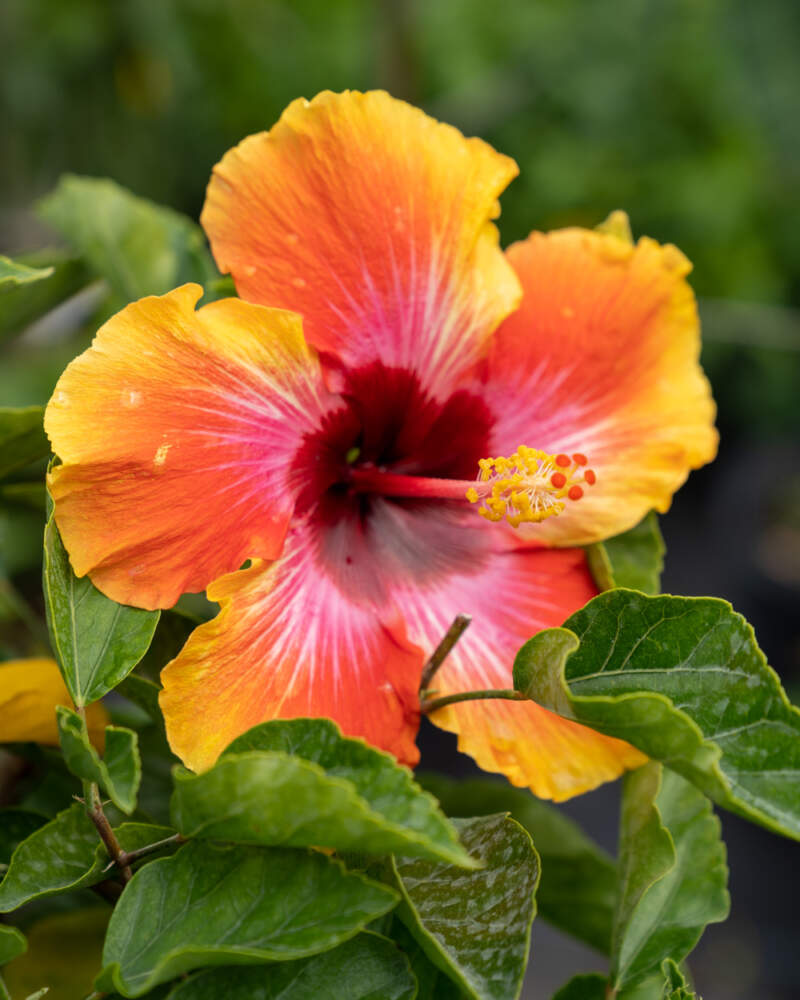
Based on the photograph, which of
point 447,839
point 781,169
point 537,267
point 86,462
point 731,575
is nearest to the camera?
point 447,839

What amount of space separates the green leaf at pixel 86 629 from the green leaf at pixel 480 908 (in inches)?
7.3

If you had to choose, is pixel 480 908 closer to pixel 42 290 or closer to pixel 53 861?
pixel 53 861

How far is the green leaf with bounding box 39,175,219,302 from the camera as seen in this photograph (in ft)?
2.77

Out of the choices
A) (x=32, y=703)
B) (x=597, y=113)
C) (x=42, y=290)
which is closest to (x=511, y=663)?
(x=32, y=703)

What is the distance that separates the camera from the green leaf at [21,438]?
2.04 ft

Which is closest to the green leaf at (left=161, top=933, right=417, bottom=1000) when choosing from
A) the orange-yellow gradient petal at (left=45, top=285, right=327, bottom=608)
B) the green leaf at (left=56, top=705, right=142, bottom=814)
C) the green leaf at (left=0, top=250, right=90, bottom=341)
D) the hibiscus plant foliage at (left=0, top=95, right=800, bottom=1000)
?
the hibiscus plant foliage at (left=0, top=95, right=800, bottom=1000)

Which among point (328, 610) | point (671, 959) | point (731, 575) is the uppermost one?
point (328, 610)

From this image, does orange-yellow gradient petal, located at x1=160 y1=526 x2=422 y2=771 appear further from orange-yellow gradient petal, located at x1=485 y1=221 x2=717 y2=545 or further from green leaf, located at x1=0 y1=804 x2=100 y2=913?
orange-yellow gradient petal, located at x1=485 y1=221 x2=717 y2=545

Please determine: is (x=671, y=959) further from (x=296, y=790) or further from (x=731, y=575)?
(x=731, y=575)

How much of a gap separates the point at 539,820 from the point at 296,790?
0.42m

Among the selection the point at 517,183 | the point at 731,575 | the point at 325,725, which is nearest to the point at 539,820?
the point at 325,725

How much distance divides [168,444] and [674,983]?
420 millimetres

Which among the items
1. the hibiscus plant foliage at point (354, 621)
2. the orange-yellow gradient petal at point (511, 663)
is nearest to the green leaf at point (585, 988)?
the hibiscus plant foliage at point (354, 621)

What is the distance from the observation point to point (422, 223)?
692 mm
